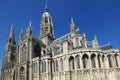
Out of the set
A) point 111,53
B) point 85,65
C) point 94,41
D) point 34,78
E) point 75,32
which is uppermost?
point 75,32

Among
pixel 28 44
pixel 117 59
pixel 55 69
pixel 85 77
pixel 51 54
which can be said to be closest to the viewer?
pixel 85 77

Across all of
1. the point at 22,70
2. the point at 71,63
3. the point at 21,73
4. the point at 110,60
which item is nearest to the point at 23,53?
the point at 22,70

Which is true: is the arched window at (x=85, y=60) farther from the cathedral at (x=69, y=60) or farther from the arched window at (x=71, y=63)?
the arched window at (x=71, y=63)

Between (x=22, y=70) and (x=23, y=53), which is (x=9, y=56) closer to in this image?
(x=23, y=53)

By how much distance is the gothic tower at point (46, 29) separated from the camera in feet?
194

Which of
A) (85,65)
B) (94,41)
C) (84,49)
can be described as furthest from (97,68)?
(94,41)

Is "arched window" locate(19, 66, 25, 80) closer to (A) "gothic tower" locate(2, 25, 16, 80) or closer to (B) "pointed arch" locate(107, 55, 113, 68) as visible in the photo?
(A) "gothic tower" locate(2, 25, 16, 80)

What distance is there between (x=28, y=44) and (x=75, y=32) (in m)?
15.1

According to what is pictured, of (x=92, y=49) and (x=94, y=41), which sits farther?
(x=94, y=41)

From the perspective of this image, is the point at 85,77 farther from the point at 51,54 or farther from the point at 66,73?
the point at 51,54

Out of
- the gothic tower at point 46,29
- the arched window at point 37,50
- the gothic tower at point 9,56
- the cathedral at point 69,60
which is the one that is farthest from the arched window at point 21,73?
the gothic tower at point 9,56

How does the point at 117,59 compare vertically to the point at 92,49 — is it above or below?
below

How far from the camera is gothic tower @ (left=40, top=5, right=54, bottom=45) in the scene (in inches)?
2327

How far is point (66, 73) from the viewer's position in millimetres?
36188
